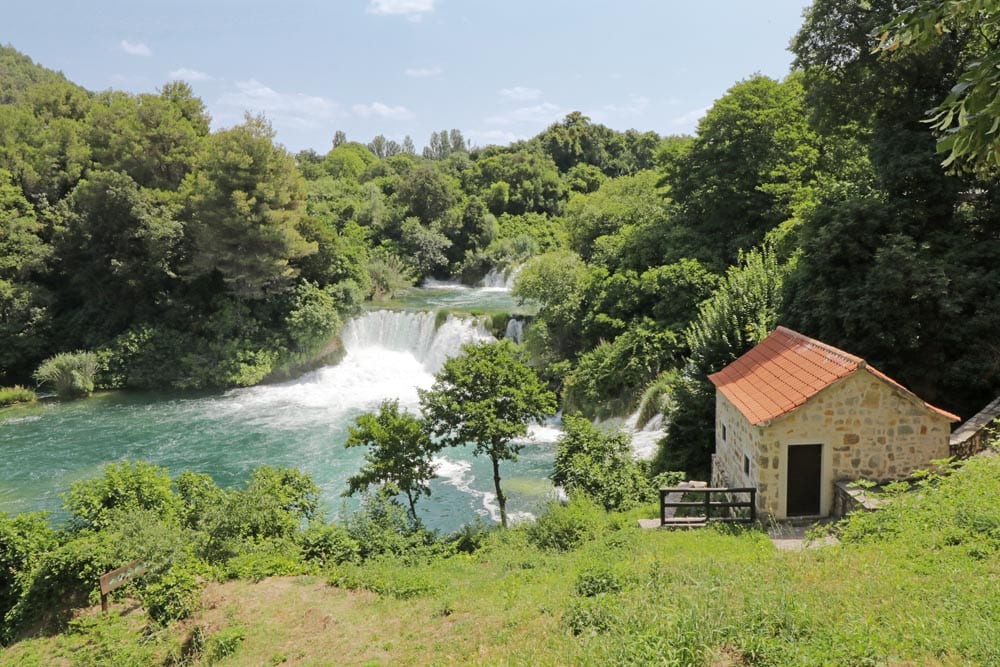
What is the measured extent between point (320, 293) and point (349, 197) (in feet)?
91.3

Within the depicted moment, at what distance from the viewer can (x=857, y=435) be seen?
10.2 metres

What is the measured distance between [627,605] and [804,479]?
5487mm

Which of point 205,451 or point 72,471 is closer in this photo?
point 72,471

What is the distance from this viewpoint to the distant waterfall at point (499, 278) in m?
45.2

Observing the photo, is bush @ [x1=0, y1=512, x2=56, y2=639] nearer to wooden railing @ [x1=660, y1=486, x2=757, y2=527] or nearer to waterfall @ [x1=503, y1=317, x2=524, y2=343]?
wooden railing @ [x1=660, y1=486, x2=757, y2=527]

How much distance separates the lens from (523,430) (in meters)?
13.4

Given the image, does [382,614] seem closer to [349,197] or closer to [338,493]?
[338,493]

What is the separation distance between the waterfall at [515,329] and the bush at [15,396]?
21.8 m

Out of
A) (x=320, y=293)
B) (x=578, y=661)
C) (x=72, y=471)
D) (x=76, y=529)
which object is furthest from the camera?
(x=320, y=293)

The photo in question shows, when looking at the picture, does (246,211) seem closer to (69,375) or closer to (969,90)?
(69,375)

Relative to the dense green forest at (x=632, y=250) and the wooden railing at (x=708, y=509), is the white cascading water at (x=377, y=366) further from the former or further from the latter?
the wooden railing at (x=708, y=509)

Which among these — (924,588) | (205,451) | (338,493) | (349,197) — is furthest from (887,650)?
(349,197)

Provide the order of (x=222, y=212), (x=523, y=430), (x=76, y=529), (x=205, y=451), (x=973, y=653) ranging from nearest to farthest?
(x=973, y=653) → (x=76, y=529) → (x=523, y=430) → (x=205, y=451) → (x=222, y=212)

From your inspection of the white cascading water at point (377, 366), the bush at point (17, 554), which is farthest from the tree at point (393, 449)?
the white cascading water at point (377, 366)
